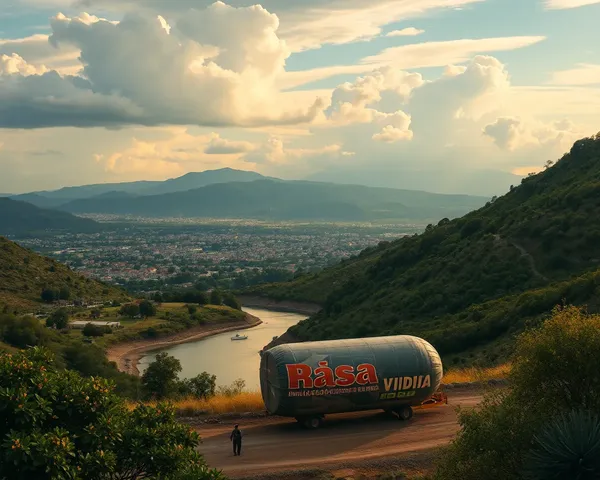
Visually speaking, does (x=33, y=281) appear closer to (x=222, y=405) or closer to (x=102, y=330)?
(x=102, y=330)

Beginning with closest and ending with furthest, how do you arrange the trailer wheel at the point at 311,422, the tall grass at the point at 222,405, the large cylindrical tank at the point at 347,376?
1. the large cylindrical tank at the point at 347,376
2. the trailer wheel at the point at 311,422
3. the tall grass at the point at 222,405

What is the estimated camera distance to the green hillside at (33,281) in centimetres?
Result: 10475

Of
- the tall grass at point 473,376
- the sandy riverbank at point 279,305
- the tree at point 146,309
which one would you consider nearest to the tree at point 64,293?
the tree at point 146,309

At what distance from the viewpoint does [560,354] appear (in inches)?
581

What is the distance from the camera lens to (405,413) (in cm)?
2459

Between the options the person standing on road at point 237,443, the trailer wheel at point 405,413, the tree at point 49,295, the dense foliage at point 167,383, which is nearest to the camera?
the person standing on road at point 237,443

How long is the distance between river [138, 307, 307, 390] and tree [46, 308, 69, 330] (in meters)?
11.9

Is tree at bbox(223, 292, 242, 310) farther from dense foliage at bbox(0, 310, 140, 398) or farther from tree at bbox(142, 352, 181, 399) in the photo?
tree at bbox(142, 352, 181, 399)

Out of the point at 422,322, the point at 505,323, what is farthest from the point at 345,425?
the point at 422,322

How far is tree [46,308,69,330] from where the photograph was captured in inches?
3614

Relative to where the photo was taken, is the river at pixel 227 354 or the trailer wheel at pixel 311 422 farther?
the river at pixel 227 354

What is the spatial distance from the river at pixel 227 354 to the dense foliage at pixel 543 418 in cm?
5170

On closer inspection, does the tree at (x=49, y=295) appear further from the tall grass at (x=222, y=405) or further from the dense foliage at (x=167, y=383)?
the tall grass at (x=222, y=405)

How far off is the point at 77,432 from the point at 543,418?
9045 mm
